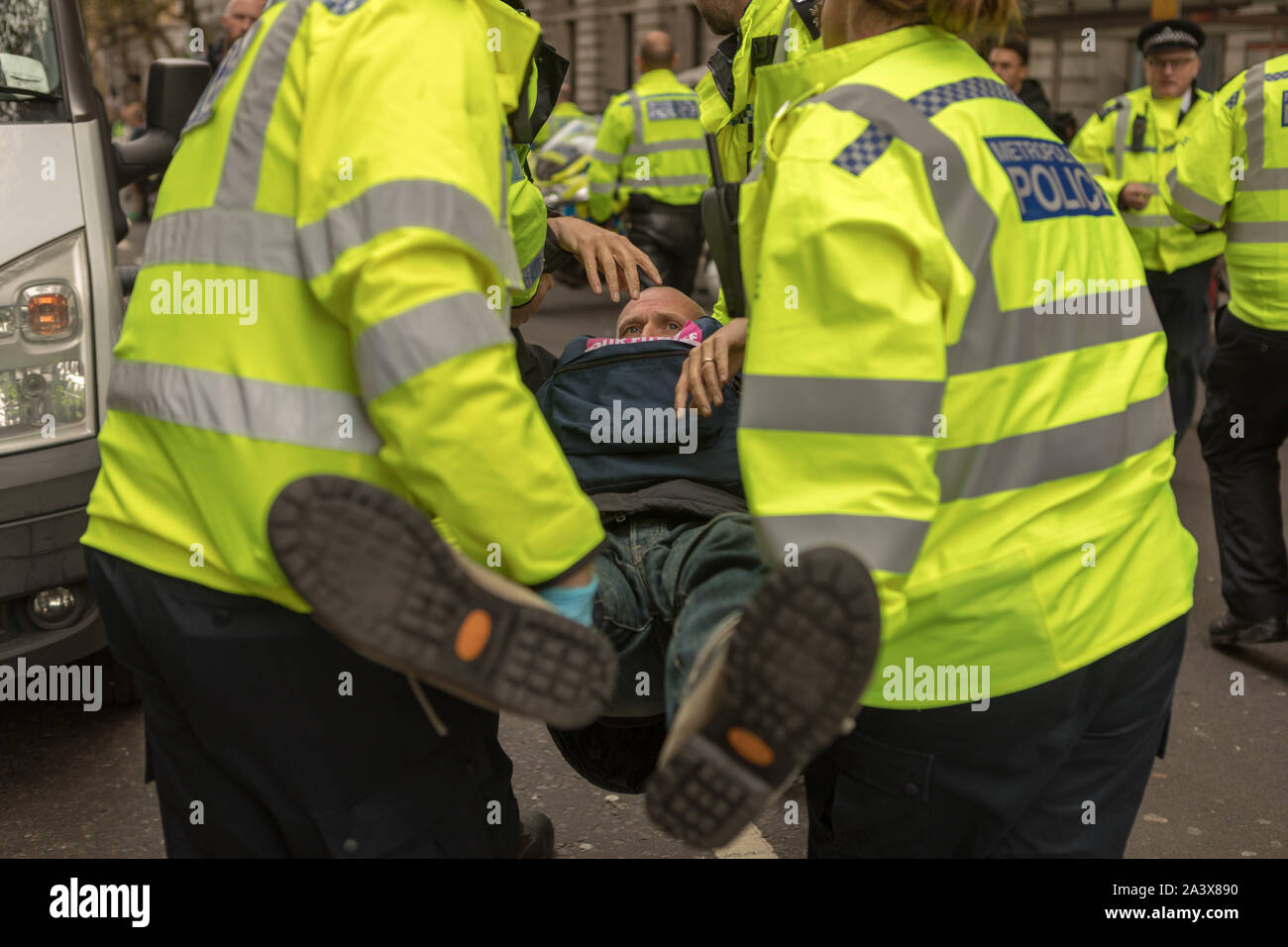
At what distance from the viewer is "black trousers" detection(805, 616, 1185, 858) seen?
1898 mm

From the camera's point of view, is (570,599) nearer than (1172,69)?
Yes

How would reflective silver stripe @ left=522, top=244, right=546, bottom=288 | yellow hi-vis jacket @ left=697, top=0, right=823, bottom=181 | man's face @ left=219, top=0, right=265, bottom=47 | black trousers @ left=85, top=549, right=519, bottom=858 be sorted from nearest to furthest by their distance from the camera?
1. black trousers @ left=85, top=549, right=519, bottom=858
2. reflective silver stripe @ left=522, top=244, right=546, bottom=288
3. yellow hi-vis jacket @ left=697, top=0, right=823, bottom=181
4. man's face @ left=219, top=0, right=265, bottom=47

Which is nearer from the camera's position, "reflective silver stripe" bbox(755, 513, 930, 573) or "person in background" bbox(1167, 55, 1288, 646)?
"reflective silver stripe" bbox(755, 513, 930, 573)

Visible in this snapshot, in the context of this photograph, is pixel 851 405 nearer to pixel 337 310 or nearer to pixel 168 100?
pixel 337 310

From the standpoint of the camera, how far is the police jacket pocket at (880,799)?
1.92m

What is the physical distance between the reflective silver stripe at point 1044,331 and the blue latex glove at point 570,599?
1.83 ft

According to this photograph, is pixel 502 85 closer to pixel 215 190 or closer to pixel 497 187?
pixel 497 187

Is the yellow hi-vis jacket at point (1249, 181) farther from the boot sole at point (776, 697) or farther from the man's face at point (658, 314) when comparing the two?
the boot sole at point (776, 697)

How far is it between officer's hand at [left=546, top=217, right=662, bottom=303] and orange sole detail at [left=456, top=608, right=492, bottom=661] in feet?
3.93

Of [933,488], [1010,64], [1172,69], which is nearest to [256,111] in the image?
[933,488]

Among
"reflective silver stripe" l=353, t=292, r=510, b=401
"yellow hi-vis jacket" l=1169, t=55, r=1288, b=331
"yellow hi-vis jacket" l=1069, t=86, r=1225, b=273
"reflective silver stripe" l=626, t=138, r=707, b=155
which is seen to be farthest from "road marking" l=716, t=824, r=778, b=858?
"reflective silver stripe" l=626, t=138, r=707, b=155

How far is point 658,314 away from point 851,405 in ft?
5.85

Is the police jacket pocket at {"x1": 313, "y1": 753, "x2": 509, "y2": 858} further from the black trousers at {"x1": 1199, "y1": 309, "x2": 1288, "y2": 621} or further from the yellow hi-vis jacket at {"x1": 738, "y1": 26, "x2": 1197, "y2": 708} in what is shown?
the black trousers at {"x1": 1199, "y1": 309, "x2": 1288, "y2": 621}

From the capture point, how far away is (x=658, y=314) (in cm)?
340
